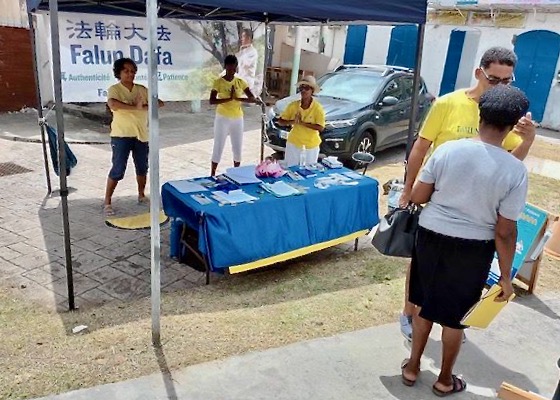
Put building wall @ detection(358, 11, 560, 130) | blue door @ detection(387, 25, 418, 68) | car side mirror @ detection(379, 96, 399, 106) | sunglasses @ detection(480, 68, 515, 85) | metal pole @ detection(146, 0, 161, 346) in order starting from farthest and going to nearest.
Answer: blue door @ detection(387, 25, 418, 68) < building wall @ detection(358, 11, 560, 130) < car side mirror @ detection(379, 96, 399, 106) < sunglasses @ detection(480, 68, 515, 85) < metal pole @ detection(146, 0, 161, 346)

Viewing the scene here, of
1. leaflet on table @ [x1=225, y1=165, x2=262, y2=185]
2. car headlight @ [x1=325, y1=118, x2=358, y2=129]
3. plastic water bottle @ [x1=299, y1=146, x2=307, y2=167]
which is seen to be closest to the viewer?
leaflet on table @ [x1=225, y1=165, x2=262, y2=185]

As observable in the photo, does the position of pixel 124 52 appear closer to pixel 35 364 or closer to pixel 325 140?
pixel 325 140

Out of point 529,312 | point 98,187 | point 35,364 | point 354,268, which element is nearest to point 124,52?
point 98,187

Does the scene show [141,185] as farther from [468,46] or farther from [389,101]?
[468,46]

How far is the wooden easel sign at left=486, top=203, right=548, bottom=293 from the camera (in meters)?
3.88

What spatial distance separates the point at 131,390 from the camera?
264 centimetres

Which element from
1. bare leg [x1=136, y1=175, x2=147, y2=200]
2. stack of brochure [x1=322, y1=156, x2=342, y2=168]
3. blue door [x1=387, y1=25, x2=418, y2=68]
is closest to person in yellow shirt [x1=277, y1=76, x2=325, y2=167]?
stack of brochure [x1=322, y1=156, x2=342, y2=168]

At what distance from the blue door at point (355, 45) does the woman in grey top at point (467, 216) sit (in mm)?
16227

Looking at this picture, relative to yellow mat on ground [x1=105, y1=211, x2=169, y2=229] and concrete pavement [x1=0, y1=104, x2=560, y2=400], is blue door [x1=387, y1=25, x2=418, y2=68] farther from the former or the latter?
yellow mat on ground [x1=105, y1=211, x2=169, y2=229]

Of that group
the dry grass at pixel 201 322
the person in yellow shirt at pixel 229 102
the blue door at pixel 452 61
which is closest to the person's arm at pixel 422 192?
the dry grass at pixel 201 322

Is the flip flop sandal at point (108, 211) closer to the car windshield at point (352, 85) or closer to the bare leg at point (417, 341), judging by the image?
the bare leg at point (417, 341)

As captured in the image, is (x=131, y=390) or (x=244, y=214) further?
(x=244, y=214)

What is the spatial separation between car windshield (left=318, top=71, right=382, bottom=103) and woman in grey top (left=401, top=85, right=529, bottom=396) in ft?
20.5

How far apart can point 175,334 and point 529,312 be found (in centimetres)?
273
